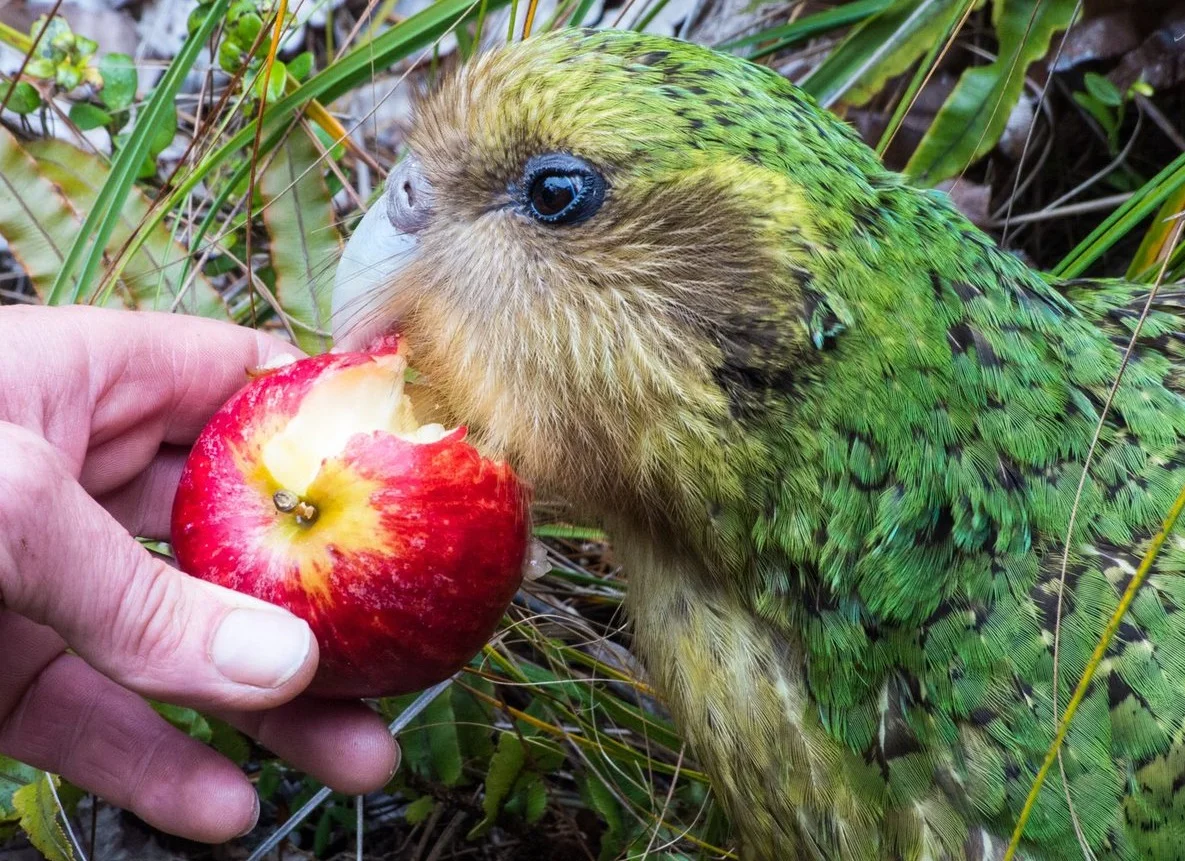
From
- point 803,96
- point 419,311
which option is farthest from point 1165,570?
point 419,311

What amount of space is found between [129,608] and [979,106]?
1913 mm

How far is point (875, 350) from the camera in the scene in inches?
53.5

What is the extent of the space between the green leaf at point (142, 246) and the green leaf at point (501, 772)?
1056 millimetres

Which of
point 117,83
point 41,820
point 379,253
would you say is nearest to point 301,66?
point 117,83

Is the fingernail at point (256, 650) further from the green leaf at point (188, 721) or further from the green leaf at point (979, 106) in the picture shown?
the green leaf at point (979, 106)

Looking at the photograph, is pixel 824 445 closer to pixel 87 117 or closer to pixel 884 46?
pixel 884 46

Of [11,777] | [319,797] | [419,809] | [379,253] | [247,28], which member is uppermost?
[247,28]

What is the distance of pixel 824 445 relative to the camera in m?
1.36

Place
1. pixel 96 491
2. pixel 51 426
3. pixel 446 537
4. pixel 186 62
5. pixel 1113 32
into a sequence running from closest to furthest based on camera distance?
pixel 446 537, pixel 51 426, pixel 96 491, pixel 186 62, pixel 1113 32

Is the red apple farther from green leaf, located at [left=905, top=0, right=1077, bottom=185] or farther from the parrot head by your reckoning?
green leaf, located at [left=905, top=0, right=1077, bottom=185]

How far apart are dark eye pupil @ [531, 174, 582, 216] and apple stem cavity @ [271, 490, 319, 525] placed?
1.48ft

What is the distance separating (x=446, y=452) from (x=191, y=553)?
328mm

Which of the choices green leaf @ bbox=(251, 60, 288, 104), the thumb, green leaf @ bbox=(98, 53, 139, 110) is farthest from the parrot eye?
green leaf @ bbox=(98, 53, 139, 110)

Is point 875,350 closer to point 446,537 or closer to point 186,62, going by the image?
point 446,537
